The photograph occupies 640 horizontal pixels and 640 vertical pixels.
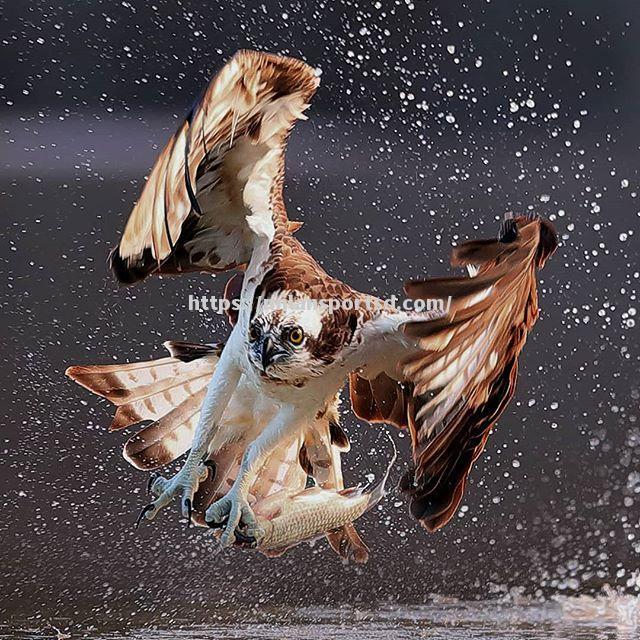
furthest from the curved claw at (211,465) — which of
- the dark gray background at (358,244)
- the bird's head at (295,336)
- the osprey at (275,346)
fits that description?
the dark gray background at (358,244)

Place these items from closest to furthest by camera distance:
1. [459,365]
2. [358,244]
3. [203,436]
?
[459,365] → [203,436] → [358,244]

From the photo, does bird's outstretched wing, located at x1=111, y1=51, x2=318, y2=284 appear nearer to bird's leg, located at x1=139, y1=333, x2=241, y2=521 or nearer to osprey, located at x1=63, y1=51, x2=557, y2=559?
osprey, located at x1=63, y1=51, x2=557, y2=559

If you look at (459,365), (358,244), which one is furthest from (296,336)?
(358,244)

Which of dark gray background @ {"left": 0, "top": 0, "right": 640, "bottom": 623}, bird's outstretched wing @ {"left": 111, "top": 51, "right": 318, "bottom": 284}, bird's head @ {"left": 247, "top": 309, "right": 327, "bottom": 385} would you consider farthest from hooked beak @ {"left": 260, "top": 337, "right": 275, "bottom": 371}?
dark gray background @ {"left": 0, "top": 0, "right": 640, "bottom": 623}

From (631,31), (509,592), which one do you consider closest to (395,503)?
(509,592)

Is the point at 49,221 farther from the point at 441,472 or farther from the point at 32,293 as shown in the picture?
the point at 441,472

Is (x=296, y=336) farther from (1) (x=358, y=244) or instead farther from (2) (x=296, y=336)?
(1) (x=358, y=244)
